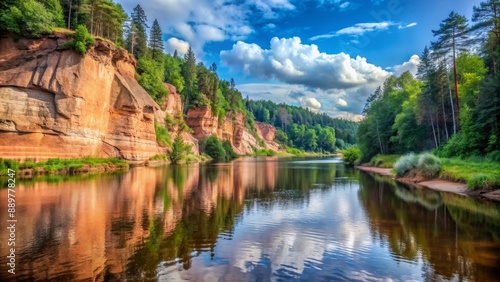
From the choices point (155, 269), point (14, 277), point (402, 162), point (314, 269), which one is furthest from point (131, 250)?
point (402, 162)

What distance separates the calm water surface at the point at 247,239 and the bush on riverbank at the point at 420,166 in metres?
9.24

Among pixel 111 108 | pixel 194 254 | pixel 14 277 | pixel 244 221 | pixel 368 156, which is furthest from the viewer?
pixel 368 156

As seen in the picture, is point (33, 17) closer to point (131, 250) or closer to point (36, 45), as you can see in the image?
point (36, 45)

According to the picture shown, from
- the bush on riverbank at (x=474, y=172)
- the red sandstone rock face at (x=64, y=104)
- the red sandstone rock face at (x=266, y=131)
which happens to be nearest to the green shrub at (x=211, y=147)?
the red sandstone rock face at (x=64, y=104)

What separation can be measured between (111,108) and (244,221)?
4227cm

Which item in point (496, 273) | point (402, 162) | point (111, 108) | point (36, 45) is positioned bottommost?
point (496, 273)

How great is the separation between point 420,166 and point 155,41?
7587cm

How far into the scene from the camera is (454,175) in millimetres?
25859

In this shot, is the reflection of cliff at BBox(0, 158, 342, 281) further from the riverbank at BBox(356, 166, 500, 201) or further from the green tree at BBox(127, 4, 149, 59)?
the green tree at BBox(127, 4, 149, 59)

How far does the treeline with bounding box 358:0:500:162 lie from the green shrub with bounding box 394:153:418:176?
528 centimetres

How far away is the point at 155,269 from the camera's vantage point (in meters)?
8.19

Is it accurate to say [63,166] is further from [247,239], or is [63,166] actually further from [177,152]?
[247,239]

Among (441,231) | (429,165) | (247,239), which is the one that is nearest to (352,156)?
(429,165)

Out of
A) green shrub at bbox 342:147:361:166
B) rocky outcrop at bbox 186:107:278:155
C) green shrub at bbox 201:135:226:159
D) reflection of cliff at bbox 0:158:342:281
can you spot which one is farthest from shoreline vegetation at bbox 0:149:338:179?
green shrub at bbox 342:147:361:166
